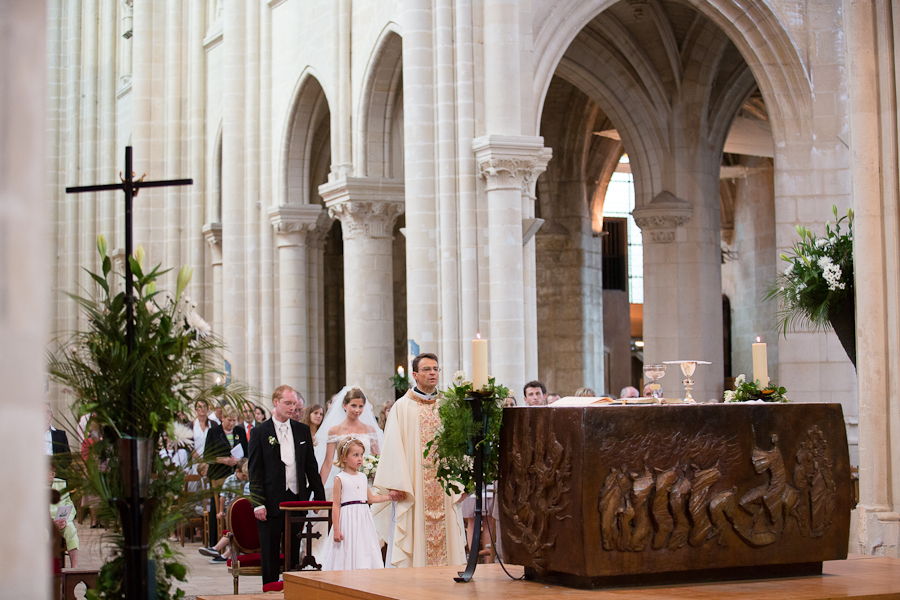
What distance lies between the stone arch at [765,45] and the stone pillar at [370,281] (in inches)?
139

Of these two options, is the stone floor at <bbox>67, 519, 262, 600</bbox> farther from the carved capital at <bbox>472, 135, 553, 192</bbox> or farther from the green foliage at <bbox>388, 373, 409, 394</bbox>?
the carved capital at <bbox>472, 135, 553, 192</bbox>

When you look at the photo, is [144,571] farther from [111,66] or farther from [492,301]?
[111,66]

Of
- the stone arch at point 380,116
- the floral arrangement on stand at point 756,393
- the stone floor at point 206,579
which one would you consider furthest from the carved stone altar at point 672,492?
the stone arch at point 380,116

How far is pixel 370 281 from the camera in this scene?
56.2 ft

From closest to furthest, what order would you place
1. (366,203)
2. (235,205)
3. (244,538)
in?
1. (244,538)
2. (366,203)
3. (235,205)

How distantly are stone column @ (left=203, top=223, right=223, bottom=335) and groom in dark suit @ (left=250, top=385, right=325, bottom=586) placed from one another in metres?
14.4

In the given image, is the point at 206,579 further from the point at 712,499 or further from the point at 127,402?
the point at 127,402

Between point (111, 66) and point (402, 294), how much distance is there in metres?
10.7

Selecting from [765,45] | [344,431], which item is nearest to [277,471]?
[344,431]

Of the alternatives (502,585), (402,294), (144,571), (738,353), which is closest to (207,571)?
(502,585)

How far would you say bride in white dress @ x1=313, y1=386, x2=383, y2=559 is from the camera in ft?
Result: 28.9

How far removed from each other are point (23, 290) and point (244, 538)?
6266mm

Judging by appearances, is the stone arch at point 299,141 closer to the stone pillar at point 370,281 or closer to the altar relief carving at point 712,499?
the stone pillar at point 370,281

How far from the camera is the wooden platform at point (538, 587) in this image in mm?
4926
